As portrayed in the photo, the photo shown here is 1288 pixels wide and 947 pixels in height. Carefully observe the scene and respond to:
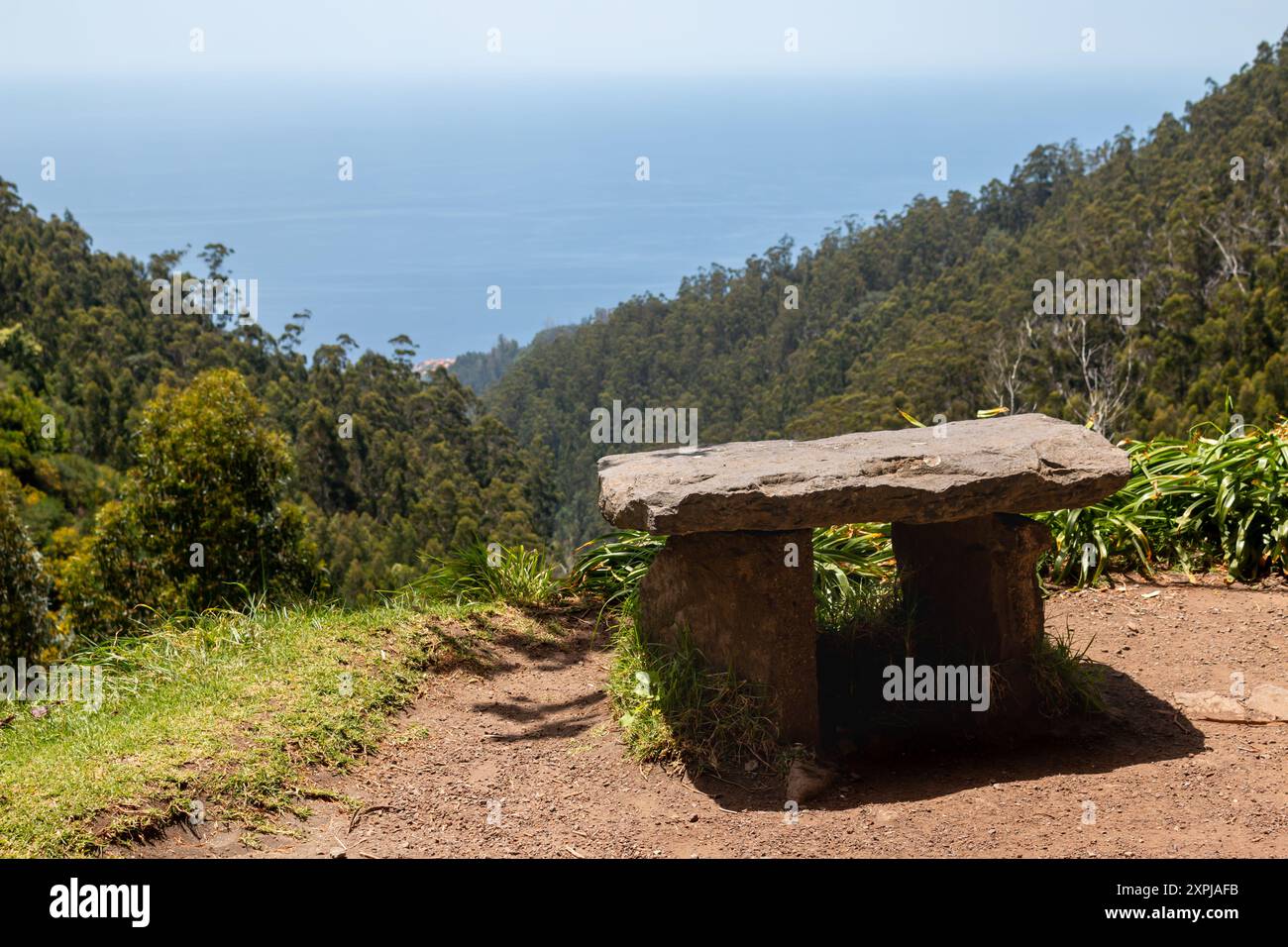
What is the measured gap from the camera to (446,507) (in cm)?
4591

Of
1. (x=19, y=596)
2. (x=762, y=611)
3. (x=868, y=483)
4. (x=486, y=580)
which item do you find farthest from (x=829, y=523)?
(x=19, y=596)

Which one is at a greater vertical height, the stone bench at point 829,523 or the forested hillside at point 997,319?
the forested hillside at point 997,319

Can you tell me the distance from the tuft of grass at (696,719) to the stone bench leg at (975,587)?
1159mm

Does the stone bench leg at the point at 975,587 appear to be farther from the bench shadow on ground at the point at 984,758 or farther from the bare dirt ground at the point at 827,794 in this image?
the bare dirt ground at the point at 827,794

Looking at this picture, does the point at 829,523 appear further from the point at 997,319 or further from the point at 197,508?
the point at 997,319

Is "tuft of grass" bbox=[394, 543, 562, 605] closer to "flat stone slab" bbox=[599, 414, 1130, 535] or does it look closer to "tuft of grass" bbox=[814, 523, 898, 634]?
"tuft of grass" bbox=[814, 523, 898, 634]

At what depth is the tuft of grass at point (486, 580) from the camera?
7.47 meters

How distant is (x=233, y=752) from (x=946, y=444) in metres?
3.41

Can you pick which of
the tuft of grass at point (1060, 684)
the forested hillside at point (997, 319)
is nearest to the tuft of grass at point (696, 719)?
the tuft of grass at point (1060, 684)

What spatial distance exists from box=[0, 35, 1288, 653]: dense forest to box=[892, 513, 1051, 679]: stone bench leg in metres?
6.51

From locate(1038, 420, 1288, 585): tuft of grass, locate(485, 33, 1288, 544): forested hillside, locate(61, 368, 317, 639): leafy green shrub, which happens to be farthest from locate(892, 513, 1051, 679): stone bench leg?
locate(485, 33, 1288, 544): forested hillside

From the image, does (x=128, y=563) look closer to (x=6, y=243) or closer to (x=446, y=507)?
(x=446, y=507)

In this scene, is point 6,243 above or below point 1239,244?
above
